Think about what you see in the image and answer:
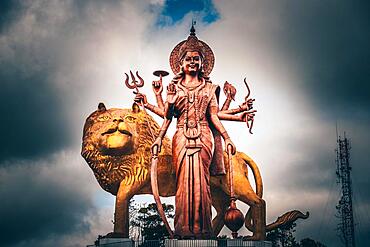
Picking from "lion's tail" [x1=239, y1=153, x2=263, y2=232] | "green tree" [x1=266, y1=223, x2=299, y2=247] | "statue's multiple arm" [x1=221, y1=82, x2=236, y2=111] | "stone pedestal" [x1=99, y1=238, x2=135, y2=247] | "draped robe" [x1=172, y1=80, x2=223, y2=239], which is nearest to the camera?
"draped robe" [x1=172, y1=80, x2=223, y2=239]

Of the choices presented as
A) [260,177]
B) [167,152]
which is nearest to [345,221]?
[260,177]

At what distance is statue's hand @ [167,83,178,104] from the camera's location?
1439 centimetres

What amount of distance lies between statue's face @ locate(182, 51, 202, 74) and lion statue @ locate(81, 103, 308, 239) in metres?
1.84

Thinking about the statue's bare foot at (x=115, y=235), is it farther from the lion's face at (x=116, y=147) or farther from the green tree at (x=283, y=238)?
the green tree at (x=283, y=238)

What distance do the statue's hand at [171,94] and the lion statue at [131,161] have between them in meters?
1.35

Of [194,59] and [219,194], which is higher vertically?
[194,59]

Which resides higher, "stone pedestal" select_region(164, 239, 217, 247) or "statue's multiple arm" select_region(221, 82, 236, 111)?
"statue's multiple arm" select_region(221, 82, 236, 111)

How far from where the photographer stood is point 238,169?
15.5m

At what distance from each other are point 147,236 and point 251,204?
9.84 m

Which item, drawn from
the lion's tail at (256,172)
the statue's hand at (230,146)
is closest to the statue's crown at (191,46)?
the statue's hand at (230,146)

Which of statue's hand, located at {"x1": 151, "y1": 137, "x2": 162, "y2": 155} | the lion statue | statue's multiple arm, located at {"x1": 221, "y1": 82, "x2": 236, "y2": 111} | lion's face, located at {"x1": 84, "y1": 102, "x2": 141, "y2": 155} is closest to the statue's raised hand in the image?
the lion statue

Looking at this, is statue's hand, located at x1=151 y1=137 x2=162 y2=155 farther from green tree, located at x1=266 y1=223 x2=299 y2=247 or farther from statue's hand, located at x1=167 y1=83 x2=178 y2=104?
green tree, located at x1=266 y1=223 x2=299 y2=247

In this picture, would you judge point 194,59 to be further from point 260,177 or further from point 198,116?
point 260,177

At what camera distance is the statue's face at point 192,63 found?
14.8 metres
